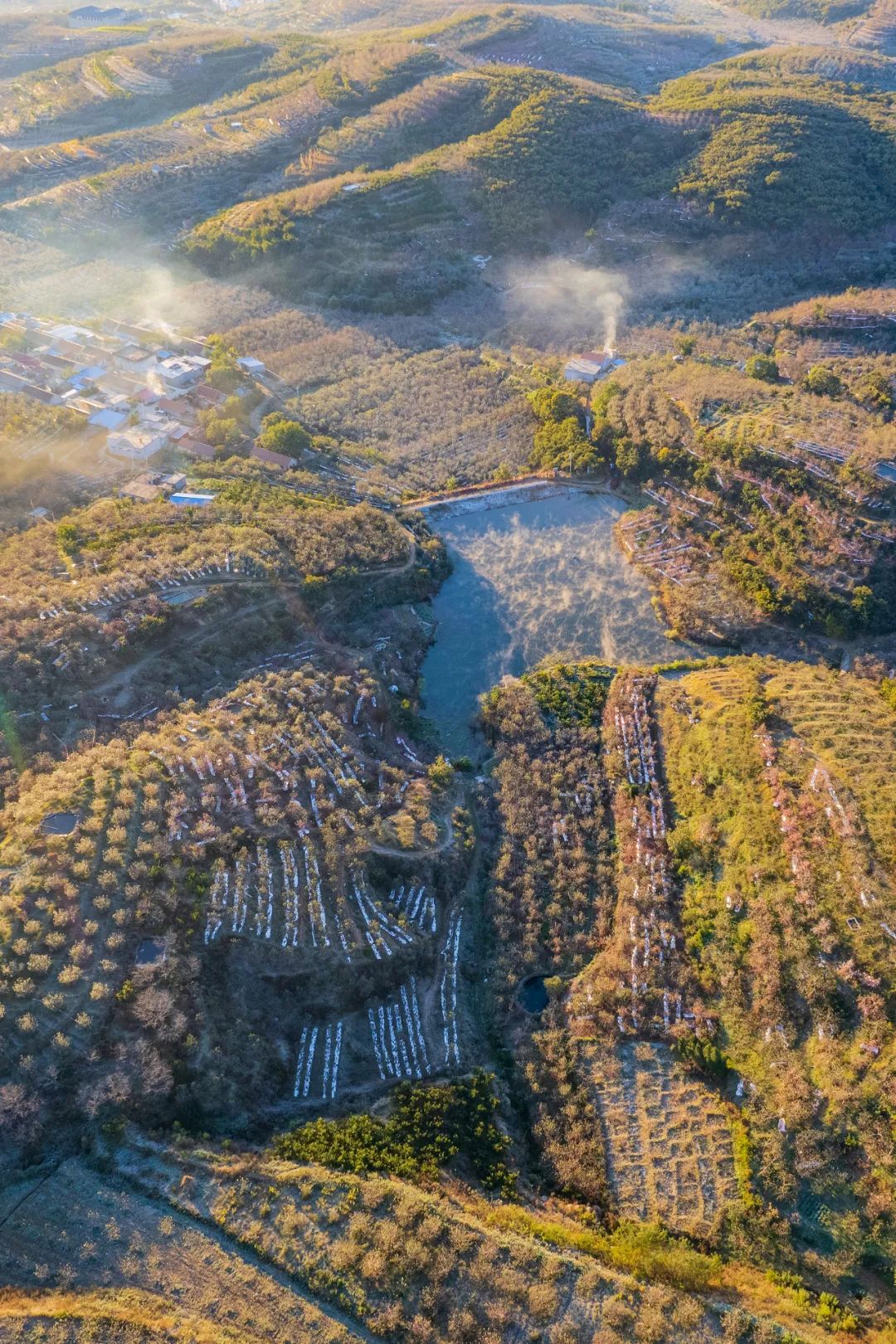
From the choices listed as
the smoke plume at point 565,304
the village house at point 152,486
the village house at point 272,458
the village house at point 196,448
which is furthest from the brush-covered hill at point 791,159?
the village house at point 152,486

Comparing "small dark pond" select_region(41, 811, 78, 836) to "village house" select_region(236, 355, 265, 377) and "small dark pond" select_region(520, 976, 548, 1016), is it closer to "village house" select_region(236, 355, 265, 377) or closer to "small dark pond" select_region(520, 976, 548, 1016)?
"small dark pond" select_region(520, 976, 548, 1016)

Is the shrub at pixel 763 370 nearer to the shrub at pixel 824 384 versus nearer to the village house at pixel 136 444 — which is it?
the shrub at pixel 824 384

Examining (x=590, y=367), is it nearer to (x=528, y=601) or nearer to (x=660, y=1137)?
(x=528, y=601)

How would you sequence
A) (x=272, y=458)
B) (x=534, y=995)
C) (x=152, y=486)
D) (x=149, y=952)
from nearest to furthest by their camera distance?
1. (x=149, y=952)
2. (x=534, y=995)
3. (x=152, y=486)
4. (x=272, y=458)

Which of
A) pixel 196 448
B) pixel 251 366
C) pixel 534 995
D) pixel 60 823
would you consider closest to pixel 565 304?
pixel 251 366

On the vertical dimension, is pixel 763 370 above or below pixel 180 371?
Result: above

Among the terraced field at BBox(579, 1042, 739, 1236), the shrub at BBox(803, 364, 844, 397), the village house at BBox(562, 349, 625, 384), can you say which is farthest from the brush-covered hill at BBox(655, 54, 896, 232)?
the terraced field at BBox(579, 1042, 739, 1236)
